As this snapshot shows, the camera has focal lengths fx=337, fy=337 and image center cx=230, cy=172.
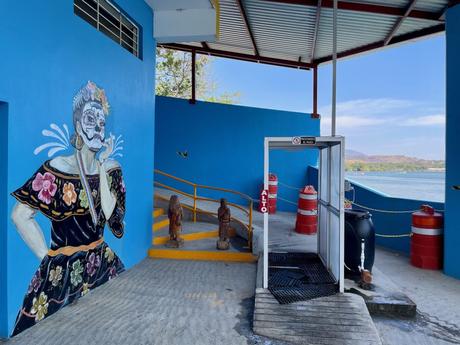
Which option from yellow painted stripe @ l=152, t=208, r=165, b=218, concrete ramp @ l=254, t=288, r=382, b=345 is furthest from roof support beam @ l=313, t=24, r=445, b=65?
yellow painted stripe @ l=152, t=208, r=165, b=218

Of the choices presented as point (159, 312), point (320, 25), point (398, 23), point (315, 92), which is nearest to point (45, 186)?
point (159, 312)

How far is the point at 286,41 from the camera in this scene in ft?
30.5

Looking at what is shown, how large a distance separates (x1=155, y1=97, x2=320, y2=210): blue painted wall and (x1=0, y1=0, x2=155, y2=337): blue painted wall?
15.7ft

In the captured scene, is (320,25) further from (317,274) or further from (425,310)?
(425,310)

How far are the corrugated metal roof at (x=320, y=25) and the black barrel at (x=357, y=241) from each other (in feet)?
14.1

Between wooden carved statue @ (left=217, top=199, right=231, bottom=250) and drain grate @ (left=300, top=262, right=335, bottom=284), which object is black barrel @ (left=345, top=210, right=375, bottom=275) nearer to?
drain grate @ (left=300, top=262, right=335, bottom=284)

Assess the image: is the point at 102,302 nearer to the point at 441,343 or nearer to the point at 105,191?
the point at 105,191

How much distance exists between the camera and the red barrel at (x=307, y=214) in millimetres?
7934

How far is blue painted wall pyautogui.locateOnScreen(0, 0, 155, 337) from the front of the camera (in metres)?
3.37

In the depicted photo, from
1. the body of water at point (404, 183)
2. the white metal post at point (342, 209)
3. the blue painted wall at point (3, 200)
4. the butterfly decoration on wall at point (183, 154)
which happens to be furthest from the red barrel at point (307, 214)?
the blue painted wall at point (3, 200)

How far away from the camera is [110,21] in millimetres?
5258

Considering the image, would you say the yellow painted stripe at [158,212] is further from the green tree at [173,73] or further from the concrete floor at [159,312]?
the green tree at [173,73]

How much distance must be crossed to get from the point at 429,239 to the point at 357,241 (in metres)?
2.08

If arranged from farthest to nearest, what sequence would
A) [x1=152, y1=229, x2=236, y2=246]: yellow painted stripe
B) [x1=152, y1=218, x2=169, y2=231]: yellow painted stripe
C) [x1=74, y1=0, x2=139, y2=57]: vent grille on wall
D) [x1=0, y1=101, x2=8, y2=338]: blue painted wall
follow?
1. [x1=152, y1=218, x2=169, y2=231]: yellow painted stripe
2. [x1=152, y1=229, x2=236, y2=246]: yellow painted stripe
3. [x1=74, y1=0, x2=139, y2=57]: vent grille on wall
4. [x1=0, y1=101, x2=8, y2=338]: blue painted wall
